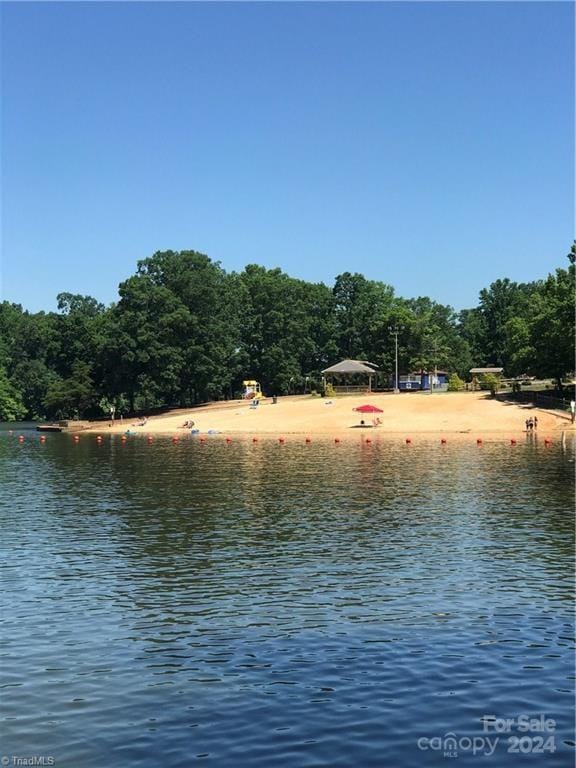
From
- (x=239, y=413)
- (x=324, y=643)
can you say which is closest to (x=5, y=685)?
(x=324, y=643)

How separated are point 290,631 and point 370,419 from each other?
289 ft

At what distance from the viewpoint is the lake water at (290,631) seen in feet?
48.8

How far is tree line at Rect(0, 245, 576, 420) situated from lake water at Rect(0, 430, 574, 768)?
74.2 m

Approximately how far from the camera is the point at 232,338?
152625mm

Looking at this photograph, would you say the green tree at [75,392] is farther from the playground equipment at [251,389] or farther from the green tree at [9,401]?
the green tree at [9,401]

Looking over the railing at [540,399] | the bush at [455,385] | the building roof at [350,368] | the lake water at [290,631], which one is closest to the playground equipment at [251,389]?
the building roof at [350,368]

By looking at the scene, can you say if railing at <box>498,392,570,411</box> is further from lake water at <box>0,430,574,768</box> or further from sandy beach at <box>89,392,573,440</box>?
lake water at <box>0,430,574,768</box>

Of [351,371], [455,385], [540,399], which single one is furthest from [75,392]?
[540,399]

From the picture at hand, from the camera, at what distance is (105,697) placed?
16.9 metres

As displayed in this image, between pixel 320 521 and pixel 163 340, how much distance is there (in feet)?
345

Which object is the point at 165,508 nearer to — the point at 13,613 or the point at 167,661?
the point at 13,613

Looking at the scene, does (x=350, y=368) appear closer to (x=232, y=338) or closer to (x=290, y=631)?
(x=232, y=338)

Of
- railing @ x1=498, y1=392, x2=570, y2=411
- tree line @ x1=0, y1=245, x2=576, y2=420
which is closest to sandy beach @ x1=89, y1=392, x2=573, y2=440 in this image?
railing @ x1=498, y1=392, x2=570, y2=411

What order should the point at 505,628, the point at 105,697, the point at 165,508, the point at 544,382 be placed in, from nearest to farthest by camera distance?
the point at 105,697, the point at 505,628, the point at 165,508, the point at 544,382
